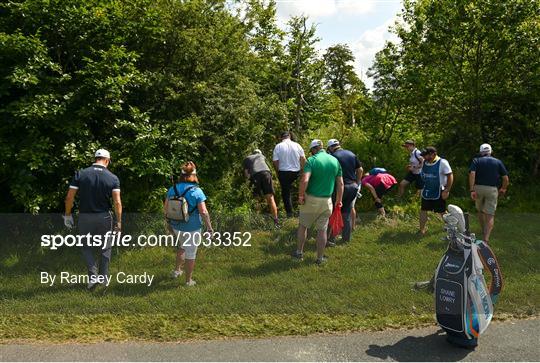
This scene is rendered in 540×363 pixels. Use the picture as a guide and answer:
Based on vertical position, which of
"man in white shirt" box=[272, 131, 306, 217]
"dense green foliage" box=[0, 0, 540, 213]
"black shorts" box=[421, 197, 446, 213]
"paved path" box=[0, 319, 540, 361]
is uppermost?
"dense green foliage" box=[0, 0, 540, 213]

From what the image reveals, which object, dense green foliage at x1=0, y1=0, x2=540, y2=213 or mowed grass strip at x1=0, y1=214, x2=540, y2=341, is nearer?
mowed grass strip at x1=0, y1=214, x2=540, y2=341

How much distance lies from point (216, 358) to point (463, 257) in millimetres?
2479

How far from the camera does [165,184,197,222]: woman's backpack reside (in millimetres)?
5906

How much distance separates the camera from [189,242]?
592 cm

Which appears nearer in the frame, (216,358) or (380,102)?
(216,358)

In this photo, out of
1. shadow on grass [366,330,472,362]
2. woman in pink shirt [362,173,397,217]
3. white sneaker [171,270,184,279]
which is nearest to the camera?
shadow on grass [366,330,472,362]

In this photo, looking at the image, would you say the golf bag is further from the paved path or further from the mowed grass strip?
the mowed grass strip

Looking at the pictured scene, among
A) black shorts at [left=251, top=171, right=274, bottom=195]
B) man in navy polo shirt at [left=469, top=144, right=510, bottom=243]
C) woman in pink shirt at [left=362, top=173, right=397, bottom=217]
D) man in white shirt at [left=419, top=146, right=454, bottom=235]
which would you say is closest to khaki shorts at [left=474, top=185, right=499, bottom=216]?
man in navy polo shirt at [left=469, top=144, right=510, bottom=243]

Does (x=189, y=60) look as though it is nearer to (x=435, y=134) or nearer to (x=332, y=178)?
(x=332, y=178)

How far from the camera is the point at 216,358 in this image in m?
4.27

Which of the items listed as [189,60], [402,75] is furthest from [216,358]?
[402,75]

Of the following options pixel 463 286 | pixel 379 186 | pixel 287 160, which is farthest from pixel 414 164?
pixel 463 286

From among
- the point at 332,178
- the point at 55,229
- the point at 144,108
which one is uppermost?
the point at 144,108

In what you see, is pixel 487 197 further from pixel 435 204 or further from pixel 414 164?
pixel 414 164
